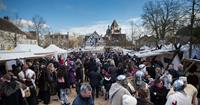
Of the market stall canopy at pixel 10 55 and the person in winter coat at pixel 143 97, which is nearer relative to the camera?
the person in winter coat at pixel 143 97

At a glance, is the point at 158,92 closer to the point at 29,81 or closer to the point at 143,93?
the point at 143,93

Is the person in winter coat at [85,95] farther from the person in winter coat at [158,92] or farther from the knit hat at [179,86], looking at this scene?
the person in winter coat at [158,92]

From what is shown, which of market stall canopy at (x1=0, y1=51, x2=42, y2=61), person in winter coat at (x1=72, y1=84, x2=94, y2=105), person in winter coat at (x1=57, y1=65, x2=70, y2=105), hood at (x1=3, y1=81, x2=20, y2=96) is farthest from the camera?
market stall canopy at (x1=0, y1=51, x2=42, y2=61)

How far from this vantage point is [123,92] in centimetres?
696

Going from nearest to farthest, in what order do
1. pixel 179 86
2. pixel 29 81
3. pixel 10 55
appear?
pixel 179 86 < pixel 29 81 < pixel 10 55

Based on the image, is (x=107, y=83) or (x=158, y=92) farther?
(x=107, y=83)

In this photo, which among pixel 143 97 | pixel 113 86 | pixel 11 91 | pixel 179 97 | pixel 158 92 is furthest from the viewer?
pixel 158 92

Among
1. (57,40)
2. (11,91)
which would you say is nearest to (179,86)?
(11,91)

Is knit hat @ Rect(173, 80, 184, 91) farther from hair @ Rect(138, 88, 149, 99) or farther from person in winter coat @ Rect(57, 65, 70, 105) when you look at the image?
person in winter coat @ Rect(57, 65, 70, 105)

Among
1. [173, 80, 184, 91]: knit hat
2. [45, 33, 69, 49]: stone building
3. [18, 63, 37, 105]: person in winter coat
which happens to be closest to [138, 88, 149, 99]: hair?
[173, 80, 184, 91]: knit hat

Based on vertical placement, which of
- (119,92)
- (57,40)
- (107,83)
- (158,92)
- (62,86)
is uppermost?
(57,40)

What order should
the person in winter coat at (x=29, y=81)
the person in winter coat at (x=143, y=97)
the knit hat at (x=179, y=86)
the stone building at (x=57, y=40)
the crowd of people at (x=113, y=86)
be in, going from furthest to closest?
the stone building at (x=57, y=40) < the person in winter coat at (x=29, y=81) < the knit hat at (x=179, y=86) < the crowd of people at (x=113, y=86) < the person in winter coat at (x=143, y=97)

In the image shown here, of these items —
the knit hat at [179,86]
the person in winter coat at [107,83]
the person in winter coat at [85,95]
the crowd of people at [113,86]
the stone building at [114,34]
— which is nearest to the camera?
the person in winter coat at [85,95]

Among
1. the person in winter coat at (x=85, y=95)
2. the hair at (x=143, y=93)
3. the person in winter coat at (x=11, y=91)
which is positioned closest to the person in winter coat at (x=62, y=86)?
the person in winter coat at (x=11, y=91)
